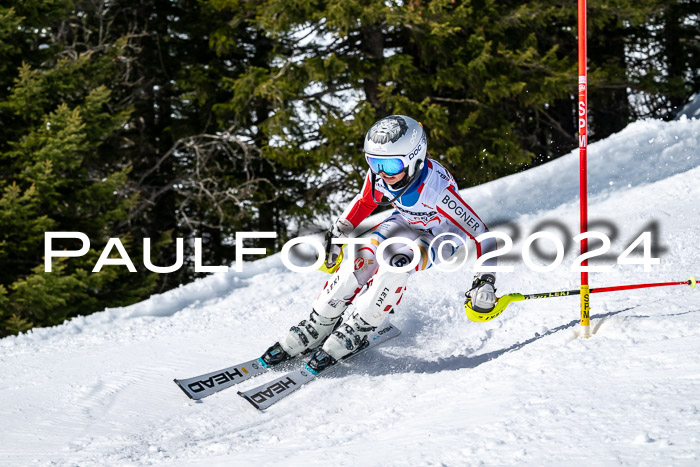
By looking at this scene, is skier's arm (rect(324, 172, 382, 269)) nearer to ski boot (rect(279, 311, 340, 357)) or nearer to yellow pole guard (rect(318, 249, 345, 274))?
yellow pole guard (rect(318, 249, 345, 274))

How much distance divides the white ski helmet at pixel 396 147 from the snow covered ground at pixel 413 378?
132 cm

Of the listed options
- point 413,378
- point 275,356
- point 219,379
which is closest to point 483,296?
point 413,378

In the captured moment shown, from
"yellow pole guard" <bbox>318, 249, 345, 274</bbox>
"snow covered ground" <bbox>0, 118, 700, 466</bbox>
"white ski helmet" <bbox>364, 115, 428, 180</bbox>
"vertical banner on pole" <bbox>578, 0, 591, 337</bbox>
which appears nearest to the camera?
"snow covered ground" <bbox>0, 118, 700, 466</bbox>

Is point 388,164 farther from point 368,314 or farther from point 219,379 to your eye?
point 219,379

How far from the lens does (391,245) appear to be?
432 centimetres

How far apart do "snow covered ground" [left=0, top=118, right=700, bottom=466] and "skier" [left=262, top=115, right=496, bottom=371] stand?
31 cm

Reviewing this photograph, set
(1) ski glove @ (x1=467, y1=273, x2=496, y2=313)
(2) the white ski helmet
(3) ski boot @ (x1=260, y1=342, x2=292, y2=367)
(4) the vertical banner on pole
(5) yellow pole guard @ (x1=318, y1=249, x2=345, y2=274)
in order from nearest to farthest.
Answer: (4) the vertical banner on pole < (1) ski glove @ (x1=467, y1=273, x2=496, y2=313) < (2) the white ski helmet < (3) ski boot @ (x1=260, y1=342, x2=292, y2=367) < (5) yellow pole guard @ (x1=318, y1=249, x2=345, y2=274)

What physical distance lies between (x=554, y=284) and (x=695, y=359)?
2706mm

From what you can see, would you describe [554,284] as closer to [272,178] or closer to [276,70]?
[276,70]

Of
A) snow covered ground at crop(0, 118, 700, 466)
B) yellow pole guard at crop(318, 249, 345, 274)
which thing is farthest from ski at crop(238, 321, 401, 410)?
yellow pole guard at crop(318, 249, 345, 274)

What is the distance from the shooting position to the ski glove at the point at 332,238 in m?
4.61

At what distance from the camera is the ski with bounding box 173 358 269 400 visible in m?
4.10

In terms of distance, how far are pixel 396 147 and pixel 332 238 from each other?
0.90 m

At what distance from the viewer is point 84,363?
4832 millimetres
